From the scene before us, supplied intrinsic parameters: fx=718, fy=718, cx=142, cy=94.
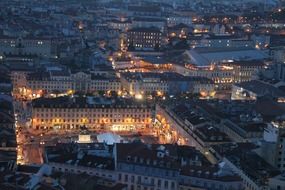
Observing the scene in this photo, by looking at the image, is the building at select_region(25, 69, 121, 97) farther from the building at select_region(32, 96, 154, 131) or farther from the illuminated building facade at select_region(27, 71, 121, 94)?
the building at select_region(32, 96, 154, 131)

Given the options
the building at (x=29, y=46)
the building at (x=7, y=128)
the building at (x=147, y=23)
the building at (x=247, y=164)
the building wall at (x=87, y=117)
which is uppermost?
the building at (x=147, y=23)

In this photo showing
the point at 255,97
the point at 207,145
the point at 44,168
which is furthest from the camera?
the point at 255,97

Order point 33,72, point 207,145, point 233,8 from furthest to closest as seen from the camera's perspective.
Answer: point 233,8
point 33,72
point 207,145

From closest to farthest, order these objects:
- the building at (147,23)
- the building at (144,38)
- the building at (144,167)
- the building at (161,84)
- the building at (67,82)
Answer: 1. the building at (144,167)
2. the building at (67,82)
3. the building at (161,84)
4. the building at (144,38)
5. the building at (147,23)

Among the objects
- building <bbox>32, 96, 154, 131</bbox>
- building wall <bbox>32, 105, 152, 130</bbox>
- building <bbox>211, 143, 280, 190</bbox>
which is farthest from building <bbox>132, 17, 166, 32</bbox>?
building <bbox>211, 143, 280, 190</bbox>

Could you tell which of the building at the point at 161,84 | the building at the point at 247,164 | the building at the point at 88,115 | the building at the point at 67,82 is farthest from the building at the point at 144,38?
the building at the point at 247,164

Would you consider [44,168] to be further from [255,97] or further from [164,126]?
[255,97]

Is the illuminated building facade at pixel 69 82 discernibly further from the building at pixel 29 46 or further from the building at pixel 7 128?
the building at pixel 29 46

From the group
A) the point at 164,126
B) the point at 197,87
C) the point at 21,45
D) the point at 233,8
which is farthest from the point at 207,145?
the point at 233,8
